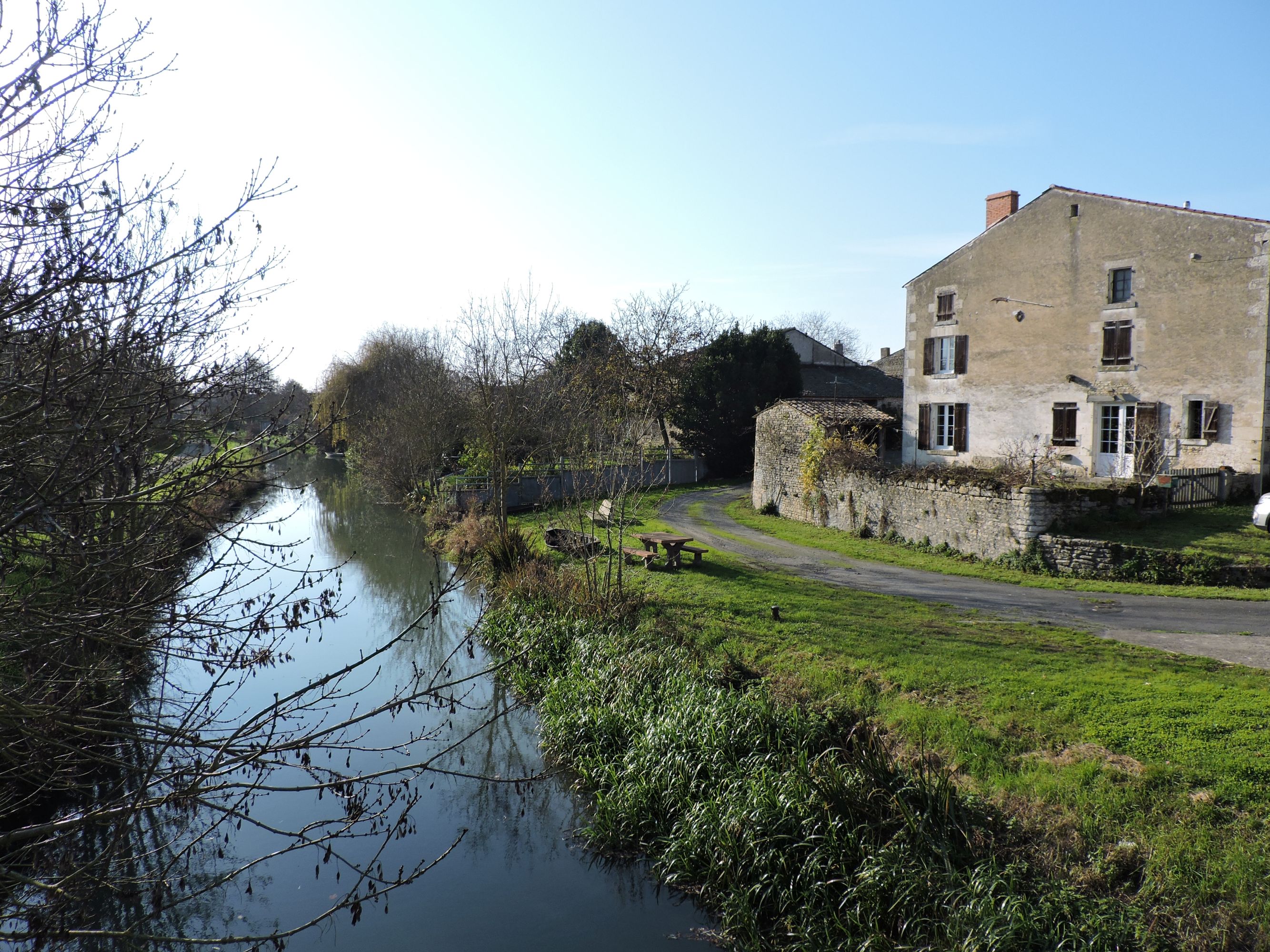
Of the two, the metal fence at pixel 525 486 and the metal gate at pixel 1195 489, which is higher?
the metal gate at pixel 1195 489

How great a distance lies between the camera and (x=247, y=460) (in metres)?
4.74

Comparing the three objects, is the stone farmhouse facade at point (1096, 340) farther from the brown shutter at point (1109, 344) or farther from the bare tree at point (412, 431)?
the bare tree at point (412, 431)

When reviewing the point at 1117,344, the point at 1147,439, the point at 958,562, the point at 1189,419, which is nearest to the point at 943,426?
the point at 1117,344

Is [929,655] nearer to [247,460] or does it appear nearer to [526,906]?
[526,906]

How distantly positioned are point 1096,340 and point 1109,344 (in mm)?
332

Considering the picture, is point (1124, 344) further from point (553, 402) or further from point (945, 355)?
point (553, 402)

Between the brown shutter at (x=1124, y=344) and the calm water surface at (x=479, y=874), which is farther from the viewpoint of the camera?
the brown shutter at (x=1124, y=344)

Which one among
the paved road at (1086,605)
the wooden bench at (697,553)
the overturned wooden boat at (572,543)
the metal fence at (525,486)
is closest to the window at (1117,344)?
the paved road at (1086,605)

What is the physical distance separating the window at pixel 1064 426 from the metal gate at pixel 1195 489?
13.7 ft

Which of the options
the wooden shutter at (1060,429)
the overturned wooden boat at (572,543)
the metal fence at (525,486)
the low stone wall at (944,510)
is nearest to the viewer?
the overturned wooden boat at (572,543)

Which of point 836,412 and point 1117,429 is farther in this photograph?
point 836,412

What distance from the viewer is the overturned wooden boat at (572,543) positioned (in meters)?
14.6

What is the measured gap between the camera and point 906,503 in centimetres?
1902

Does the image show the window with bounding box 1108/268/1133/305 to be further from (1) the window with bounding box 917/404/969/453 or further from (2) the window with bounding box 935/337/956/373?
(1) the window with bounding box 917/404/969/453
